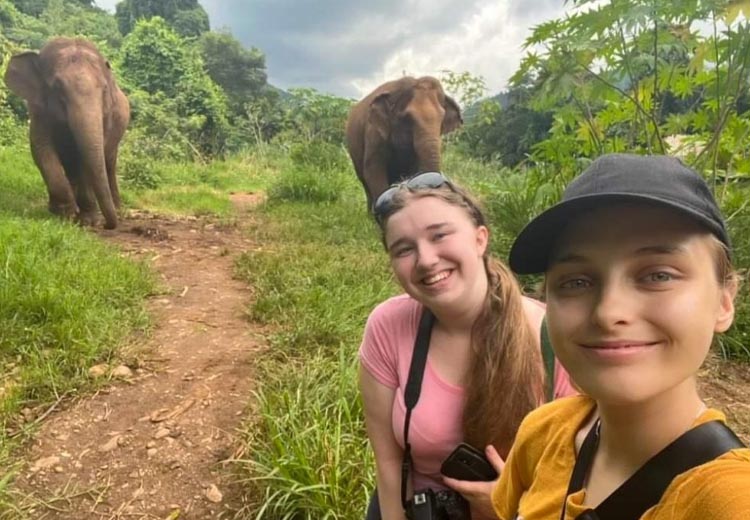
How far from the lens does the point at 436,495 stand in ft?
5.26

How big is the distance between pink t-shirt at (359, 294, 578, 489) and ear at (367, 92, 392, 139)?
6347 millimetres

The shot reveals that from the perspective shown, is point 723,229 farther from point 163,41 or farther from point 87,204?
point 163,41

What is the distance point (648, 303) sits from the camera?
780mm

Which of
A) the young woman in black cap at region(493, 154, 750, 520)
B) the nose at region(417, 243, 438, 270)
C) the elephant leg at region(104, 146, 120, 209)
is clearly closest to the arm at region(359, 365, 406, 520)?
the nose at region(417, 243, 438, 270)

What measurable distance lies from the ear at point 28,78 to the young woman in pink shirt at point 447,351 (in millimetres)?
6619

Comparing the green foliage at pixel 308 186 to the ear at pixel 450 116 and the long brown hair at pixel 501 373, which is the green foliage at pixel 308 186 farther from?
the long brown hair at pixel 501 373

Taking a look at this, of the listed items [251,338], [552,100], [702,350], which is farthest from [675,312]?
[251,338]

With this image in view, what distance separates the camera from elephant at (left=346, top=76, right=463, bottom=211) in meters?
7.57

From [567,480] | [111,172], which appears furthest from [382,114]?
[567,480]

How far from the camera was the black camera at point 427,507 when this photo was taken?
1.57 meters

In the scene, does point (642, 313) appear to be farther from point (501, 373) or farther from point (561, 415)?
point (501, 373)

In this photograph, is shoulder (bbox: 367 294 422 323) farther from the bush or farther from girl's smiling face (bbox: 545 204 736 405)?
the bush

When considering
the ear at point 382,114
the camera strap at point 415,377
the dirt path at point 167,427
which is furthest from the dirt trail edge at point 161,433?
the ear at point 382,114

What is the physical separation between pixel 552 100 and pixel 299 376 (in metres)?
2.05
